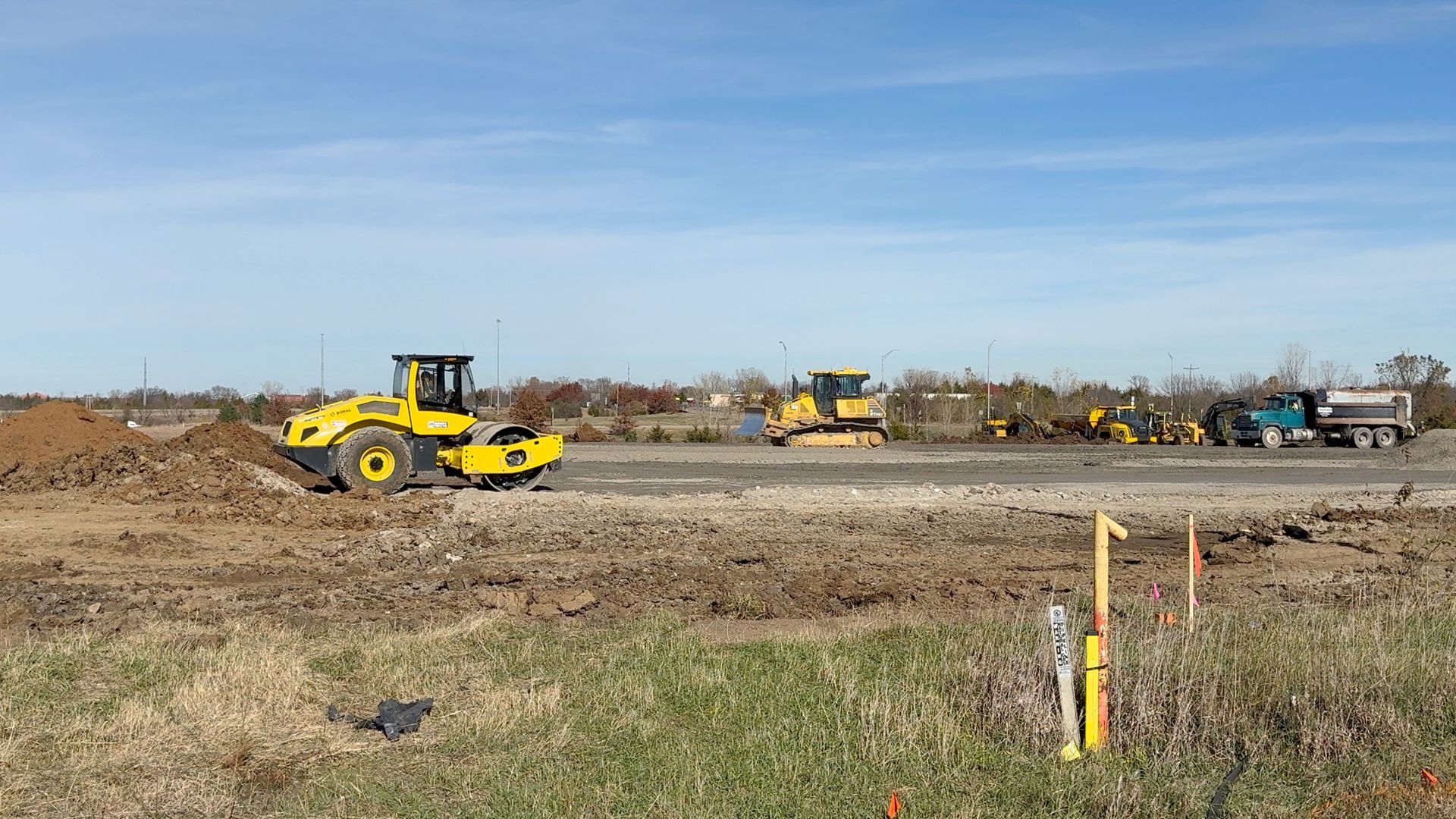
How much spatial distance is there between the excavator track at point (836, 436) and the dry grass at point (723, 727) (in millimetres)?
36248

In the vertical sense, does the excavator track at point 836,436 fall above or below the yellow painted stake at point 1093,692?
above

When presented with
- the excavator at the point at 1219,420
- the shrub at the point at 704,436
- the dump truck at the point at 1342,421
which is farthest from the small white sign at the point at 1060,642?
the excavator at the point at 1219,420

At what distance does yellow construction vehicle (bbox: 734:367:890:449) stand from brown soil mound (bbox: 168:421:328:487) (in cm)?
2361

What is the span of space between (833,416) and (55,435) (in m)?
27.1

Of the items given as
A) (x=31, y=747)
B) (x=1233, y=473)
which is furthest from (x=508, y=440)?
(x=1233, y=473)

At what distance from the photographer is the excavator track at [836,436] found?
1825 inches

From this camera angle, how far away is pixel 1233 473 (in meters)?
32.6

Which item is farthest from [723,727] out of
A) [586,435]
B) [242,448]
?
[586,435]

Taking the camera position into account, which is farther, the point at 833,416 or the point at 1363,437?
the point at 1363,437

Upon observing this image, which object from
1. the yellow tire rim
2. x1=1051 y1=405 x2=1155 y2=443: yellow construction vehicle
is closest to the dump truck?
x1=1051 y1=405 x2=1155 y2=443: yellow construction vehicle

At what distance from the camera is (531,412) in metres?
57.7

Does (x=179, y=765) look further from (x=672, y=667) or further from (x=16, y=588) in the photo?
(x=16, y=588)

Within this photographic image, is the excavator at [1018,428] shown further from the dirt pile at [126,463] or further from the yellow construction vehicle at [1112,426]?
the dirt pile at [126,463]

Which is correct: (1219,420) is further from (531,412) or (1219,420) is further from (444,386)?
(444,386)
